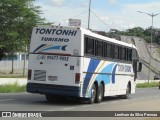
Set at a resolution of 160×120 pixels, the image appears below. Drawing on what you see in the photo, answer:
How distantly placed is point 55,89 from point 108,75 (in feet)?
15.6

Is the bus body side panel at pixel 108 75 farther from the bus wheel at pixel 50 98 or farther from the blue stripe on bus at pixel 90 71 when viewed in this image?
the bus wheel at pixel 50 98

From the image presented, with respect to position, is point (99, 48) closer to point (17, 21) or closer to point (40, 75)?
point (40, 75)

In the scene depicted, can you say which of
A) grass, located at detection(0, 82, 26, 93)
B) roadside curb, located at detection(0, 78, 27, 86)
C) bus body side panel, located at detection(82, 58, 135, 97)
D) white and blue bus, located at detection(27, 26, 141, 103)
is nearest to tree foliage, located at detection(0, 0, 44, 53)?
roadside curb, located at detection(0, 78, 27, 86)

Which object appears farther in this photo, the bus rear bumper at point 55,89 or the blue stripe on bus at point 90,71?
the blue stripe on bus at point 90,71

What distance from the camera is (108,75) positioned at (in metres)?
25.9

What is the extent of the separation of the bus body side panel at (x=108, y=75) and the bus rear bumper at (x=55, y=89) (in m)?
0.62

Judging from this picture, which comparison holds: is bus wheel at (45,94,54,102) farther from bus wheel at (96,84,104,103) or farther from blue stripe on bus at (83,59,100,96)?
blue stripe on bus at (83,59,100,96)

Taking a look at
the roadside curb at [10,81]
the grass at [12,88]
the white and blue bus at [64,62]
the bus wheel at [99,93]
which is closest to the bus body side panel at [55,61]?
the white and blue bus at [64,62]

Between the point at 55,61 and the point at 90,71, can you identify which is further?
the point at 90,71

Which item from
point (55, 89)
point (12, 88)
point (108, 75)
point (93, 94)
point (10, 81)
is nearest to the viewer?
point (55, 89)

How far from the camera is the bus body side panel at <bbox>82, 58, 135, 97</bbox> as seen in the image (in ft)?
74.1

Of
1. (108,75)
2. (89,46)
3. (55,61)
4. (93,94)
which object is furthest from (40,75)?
(108,75)

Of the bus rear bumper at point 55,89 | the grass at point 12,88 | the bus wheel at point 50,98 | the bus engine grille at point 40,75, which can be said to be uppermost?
the bus engine grille at point 40,75

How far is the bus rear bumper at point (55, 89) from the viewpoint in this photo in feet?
71.0
